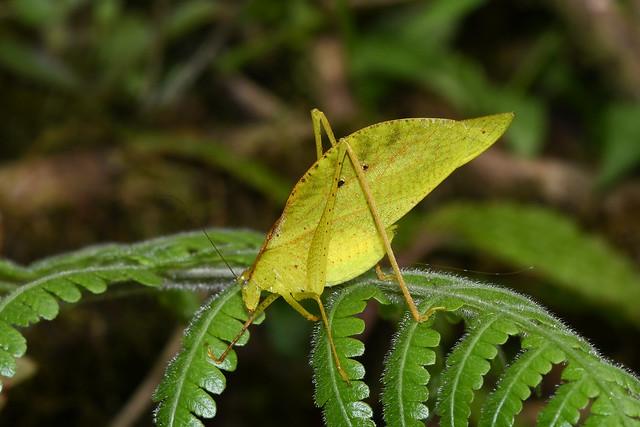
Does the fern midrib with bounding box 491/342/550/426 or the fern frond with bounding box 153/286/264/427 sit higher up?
the fern frond with bounding box 153/286/264/427

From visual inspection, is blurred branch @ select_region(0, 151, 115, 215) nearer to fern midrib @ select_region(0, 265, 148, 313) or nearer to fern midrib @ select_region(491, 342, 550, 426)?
fern midrib @ select_region(0, 265, 148, 313)

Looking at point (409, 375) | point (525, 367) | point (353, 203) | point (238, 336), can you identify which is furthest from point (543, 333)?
point (238, 336)

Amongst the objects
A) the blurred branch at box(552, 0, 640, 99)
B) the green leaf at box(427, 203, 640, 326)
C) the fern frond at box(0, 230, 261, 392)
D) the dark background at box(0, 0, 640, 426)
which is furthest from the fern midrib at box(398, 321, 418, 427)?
the blurred branch at box(552, 0, 640, 99)

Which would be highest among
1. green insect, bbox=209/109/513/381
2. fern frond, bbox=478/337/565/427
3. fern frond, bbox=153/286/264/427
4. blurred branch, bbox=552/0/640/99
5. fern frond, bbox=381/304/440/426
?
blurred branch, bbox=552/0/640/99

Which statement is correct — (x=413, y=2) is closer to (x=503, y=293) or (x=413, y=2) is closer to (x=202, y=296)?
(x=202, y=296)

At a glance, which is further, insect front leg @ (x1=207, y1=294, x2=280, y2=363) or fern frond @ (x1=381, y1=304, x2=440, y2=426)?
insect front leg @ (x1=207, y1=294, x2=280, y2=363)

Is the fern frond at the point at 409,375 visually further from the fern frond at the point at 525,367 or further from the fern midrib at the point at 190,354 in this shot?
the fern midrib at the point at 190,354
